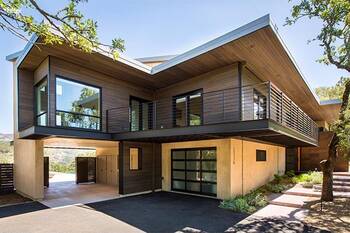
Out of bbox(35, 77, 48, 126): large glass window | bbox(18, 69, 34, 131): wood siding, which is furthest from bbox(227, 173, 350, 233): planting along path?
bbox(18, 69, 34, 131): wood siding

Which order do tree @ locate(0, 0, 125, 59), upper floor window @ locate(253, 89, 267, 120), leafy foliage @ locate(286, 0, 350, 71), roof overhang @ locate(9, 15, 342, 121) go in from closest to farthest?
tree @ locate(0, 0, 125, 59) → roof overhang @ locate(9, 15, 342, 121) → leafy foliage @ locate(286, 0, 350, 71) → upper floor window @ locate(253, 89, 267, 120)

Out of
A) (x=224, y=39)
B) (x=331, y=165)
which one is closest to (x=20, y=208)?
(x=224, y=39)

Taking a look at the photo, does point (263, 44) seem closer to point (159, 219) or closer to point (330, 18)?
point (330, 18)

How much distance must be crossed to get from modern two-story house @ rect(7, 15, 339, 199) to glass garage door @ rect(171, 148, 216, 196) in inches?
1.8

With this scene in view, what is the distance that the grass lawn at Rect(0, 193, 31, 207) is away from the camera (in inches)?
393

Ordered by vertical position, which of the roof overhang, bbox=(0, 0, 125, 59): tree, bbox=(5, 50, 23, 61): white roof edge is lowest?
bbox=(0, 0, 125, 59): tree

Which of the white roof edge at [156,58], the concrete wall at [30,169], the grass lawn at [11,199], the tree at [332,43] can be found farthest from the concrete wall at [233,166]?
the grass lawn at [11,199]

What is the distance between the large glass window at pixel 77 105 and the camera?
9.89 meters

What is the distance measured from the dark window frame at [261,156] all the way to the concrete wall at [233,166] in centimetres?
19

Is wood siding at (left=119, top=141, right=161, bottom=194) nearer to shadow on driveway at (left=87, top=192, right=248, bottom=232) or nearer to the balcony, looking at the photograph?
shadow on driveway at (left=87, top=192, right=248, bottom=232)

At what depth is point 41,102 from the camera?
10.9 metres

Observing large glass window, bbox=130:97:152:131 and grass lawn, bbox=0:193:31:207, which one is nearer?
grass lawn, bbox=0:193:31:207

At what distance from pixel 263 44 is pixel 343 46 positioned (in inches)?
148

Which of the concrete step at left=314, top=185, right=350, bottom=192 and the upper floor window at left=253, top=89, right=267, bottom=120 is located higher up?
the upper floor window at left=253, top=89, right=267, bottom=120
